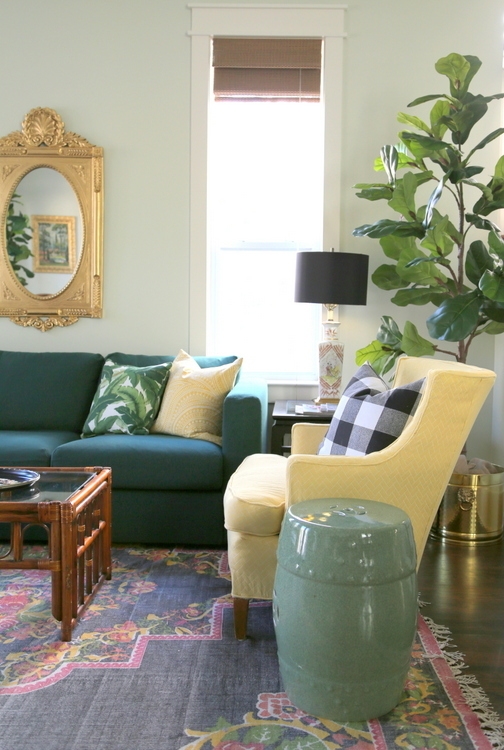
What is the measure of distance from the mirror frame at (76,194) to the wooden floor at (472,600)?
2.33m

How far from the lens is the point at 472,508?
3.51 m

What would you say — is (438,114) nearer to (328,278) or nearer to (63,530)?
(328,278)

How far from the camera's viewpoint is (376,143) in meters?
4.19

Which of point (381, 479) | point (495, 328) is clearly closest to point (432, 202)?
point (495, 328)

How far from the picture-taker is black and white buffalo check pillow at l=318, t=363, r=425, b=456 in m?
2.43

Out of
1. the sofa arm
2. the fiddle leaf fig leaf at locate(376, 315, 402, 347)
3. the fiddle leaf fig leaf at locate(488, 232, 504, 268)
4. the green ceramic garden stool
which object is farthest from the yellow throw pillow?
the green ceramic garden stool

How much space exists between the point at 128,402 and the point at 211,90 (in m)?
1.89

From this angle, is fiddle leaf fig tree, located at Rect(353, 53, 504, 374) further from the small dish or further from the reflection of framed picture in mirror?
the small dish

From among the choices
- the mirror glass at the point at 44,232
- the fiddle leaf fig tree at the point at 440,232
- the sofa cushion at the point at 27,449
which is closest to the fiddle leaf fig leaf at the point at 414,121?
the fiddle leaf fig tree at the point at 440,232

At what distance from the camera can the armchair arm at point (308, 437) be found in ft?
10.3

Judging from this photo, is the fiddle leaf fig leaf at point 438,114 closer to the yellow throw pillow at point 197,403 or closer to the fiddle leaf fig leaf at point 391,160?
the fiddle leaf fig leaf at point 391,160

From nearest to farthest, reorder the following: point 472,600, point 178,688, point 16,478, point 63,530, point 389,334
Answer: point 178,688 → point 63,530 → point 16,478 → point 472,600 → point 389,334

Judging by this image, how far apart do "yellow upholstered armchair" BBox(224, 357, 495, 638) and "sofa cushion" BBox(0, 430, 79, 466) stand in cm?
120

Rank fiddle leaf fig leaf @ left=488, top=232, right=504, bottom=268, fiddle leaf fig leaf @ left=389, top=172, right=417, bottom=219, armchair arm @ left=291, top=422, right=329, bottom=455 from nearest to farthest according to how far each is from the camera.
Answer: armchair arm @ left=291, top=422, right=329, bottom=455, fiddle leaf fig leaf @ left=488, top=232, right=504, bottom=268, fiddle leaf fig leaf @ left=389, top=172, right=417, bottom=219
